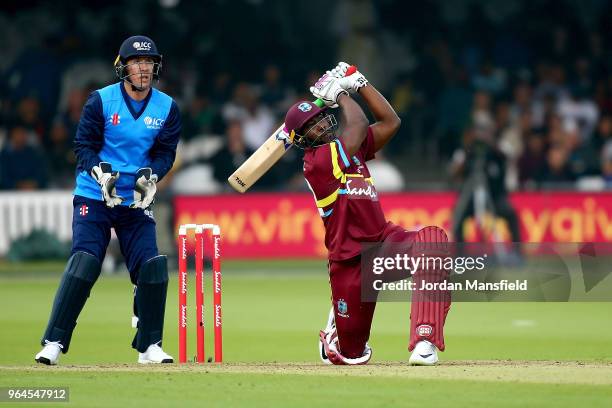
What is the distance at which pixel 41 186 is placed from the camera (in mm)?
21000

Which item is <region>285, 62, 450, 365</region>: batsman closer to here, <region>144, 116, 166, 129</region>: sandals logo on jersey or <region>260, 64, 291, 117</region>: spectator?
<region>144, 116, 166, 129</region>: sandals logo on jersey

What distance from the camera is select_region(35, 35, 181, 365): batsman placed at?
9.79m

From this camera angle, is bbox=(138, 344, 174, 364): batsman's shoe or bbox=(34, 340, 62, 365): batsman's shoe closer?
bbox=(34, 340, 62, 365): batsman's shoe

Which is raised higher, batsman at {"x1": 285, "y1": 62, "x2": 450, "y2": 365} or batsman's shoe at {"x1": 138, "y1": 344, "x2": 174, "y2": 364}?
batsman at {"x1": 285, "y1": 62, "x2": 450, "y2": 365}

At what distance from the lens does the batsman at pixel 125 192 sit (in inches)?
385

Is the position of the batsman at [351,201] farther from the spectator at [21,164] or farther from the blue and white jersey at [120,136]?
the spectator at [21,164]

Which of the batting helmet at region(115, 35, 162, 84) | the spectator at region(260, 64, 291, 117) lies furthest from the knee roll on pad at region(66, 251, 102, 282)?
the spectator at region(260, 64, 291, 117)

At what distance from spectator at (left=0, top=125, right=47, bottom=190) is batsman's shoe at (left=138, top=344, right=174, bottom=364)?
11115 mm

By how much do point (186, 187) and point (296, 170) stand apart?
5.55 feet

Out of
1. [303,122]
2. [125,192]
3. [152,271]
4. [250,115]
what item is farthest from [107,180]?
[250,115]

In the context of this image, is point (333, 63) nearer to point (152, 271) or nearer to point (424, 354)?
point (152, 271)

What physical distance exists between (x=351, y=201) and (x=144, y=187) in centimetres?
147

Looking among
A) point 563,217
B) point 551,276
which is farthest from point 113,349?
point 563,217

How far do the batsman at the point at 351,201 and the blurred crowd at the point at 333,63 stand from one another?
36.0 ft
